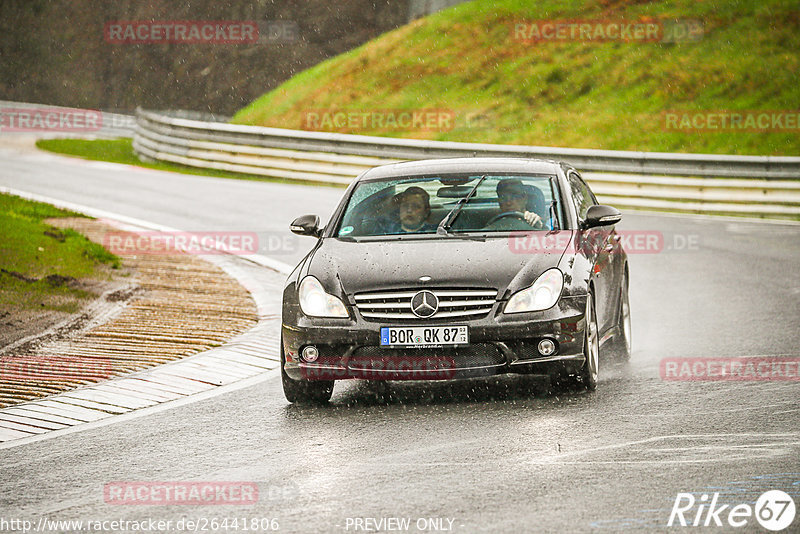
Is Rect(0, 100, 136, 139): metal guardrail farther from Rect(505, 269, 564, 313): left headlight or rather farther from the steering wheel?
Rect(505, 269, 564, 313): left headlight

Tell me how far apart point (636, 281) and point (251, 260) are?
15.2ft

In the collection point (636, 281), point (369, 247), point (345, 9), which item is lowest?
point (636, 281)

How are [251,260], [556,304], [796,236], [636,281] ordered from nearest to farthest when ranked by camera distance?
[556,304] → [636,281] → [251,260] → [796,236]

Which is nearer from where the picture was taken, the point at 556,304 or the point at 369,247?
the point at 556,304

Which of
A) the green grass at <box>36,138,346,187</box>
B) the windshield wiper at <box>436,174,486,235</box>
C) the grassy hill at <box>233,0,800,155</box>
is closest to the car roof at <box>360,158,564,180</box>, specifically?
the windshield wiper at <box>436,174,486,235</box>

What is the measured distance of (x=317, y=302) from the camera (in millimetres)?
8250

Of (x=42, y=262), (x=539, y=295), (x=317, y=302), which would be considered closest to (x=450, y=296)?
(x=539, y=295)

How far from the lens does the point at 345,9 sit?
185ft

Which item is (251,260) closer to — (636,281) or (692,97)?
(636,281)

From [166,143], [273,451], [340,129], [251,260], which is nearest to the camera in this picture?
[273,451]

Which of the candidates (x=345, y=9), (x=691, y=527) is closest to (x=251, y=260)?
(x=691, y=527)

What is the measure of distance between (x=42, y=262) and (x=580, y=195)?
21.2 ft

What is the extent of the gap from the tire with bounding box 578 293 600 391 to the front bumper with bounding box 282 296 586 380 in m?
0.07

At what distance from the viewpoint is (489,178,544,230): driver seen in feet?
30.0
